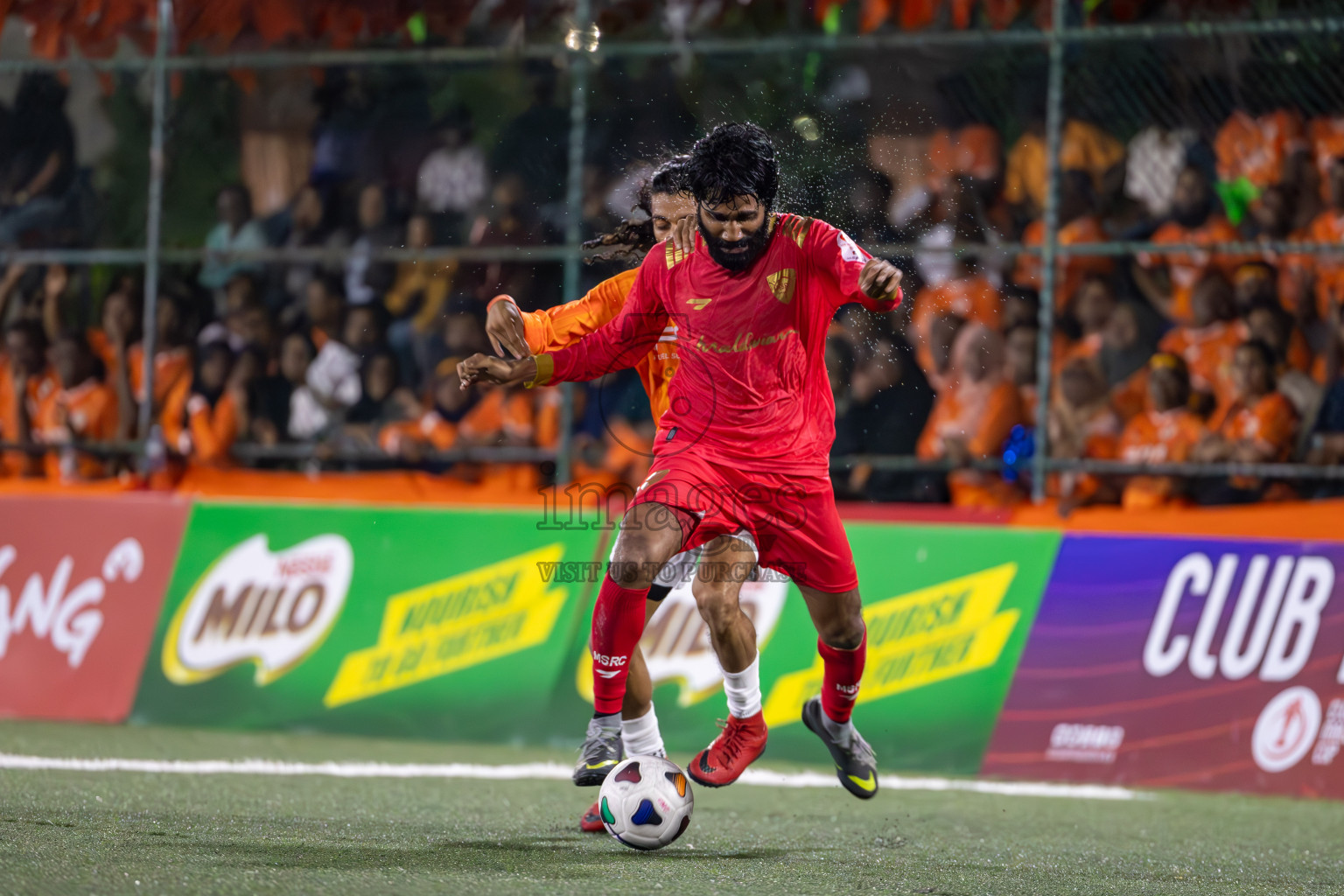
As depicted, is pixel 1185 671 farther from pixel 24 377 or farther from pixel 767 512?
pixel 24 377

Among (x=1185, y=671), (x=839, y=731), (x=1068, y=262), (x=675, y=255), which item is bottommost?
(x=1185, y=671)

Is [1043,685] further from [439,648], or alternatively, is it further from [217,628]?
[217,628]

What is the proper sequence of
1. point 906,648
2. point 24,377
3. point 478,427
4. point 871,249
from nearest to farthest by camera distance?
point 871,249
point 906,648
point 478,427
point 24,377

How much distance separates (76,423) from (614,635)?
584 centimetres

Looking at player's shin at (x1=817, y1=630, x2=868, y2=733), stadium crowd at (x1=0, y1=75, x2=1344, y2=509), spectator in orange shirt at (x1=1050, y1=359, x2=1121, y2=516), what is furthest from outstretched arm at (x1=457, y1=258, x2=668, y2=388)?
spectator in orange shirt at (x1=1050, y1=359, x2=1121, y2=516)

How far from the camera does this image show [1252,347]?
7824mm

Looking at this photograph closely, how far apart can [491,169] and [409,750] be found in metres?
3.15

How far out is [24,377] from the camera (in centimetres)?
977

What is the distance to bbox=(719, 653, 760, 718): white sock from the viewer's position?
5309 millimetres

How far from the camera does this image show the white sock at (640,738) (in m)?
5.28

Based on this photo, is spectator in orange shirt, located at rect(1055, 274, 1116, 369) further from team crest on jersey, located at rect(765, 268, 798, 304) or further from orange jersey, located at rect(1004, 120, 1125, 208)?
team crest on jersey, located at rect(765, 268, 798, 304)

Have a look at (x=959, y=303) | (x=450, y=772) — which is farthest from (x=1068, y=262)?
(x=450, y=772)

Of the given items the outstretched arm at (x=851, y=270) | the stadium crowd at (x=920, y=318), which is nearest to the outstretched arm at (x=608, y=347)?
the outstretched arm at (x=851, y=270)

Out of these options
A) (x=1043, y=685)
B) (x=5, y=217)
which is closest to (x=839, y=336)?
(x=1043, y=685)
